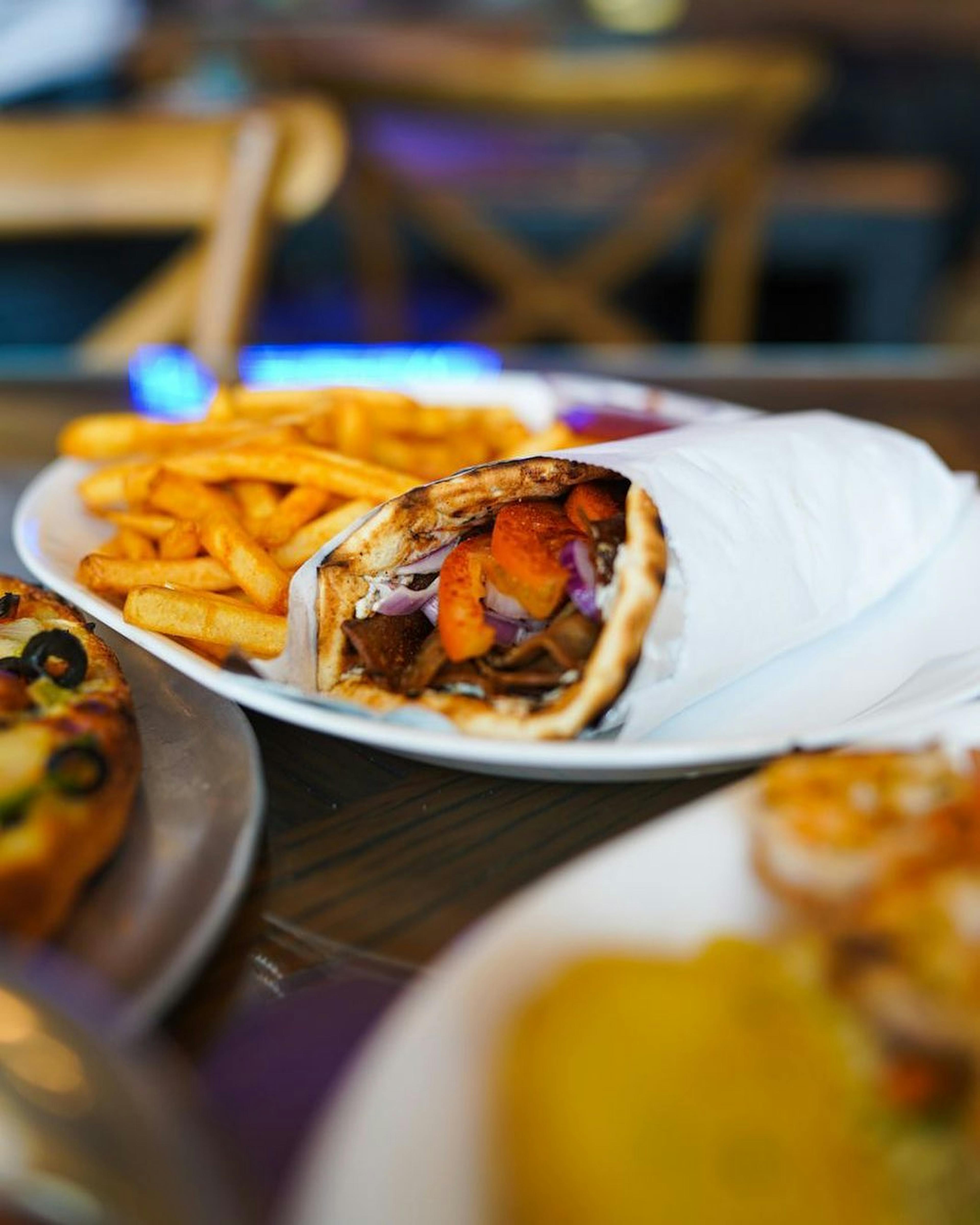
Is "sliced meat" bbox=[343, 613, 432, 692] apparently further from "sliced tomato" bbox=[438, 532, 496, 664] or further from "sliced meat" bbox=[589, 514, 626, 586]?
"sliced meat" bbox=[589, 514, 626, 586]

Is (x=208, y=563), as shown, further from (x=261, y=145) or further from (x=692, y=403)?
(x=261, y=145)

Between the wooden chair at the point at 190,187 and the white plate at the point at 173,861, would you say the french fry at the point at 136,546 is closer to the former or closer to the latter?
the white plate at the point at 173,861

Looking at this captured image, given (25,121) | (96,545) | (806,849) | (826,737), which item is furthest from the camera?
(25,121)

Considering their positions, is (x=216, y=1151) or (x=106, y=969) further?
(x=106, y=969)

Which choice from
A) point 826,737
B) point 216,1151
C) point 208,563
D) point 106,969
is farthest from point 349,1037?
point 208,563

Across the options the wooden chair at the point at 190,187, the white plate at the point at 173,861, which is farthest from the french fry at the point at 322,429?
the wooden chair at the point at 190,187

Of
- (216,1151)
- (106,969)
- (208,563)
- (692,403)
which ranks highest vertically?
(216,1151)

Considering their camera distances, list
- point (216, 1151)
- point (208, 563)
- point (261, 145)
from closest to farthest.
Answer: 1. point (216, 1151)
2. point (208, 563)
3. point (261, 145)
